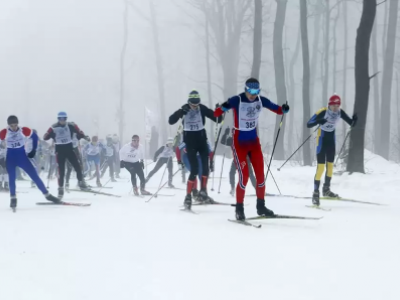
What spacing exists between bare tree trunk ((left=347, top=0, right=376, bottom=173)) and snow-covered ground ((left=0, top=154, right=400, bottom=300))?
13.2 feet

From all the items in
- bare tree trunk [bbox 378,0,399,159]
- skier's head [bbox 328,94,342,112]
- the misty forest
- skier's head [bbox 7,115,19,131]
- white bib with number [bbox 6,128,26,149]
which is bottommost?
white bib with number [bbox 6,128,26,149]

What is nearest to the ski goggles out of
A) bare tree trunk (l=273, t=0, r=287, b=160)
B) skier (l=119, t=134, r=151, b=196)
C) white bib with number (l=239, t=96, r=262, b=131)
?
white bib with number (l=239, t=96, r=262, b=131)

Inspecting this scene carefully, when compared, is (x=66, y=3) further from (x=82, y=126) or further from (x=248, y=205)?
(x=248, y=205)

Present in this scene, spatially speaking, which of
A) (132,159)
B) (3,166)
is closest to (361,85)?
(132,159)

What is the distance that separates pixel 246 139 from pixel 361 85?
6.88 m

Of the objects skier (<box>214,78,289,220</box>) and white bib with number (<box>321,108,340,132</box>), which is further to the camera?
white bib with number (<box>321,108,340,132</box>)

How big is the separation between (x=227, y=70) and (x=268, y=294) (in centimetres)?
2503

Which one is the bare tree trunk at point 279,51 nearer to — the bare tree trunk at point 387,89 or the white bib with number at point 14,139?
the bare tree trunk at point 387,89

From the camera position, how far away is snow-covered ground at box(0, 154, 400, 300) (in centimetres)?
369

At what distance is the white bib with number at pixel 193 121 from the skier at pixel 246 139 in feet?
6.14

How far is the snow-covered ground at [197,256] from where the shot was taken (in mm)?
3693

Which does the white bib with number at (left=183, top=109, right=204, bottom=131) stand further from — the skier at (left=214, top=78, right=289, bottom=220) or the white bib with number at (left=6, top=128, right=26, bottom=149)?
the white bib with number at (left=6, top=128, right=26, bottom=149)

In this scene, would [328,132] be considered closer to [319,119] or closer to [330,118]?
[330,118]

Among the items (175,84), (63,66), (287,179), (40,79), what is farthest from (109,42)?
(287,179)
